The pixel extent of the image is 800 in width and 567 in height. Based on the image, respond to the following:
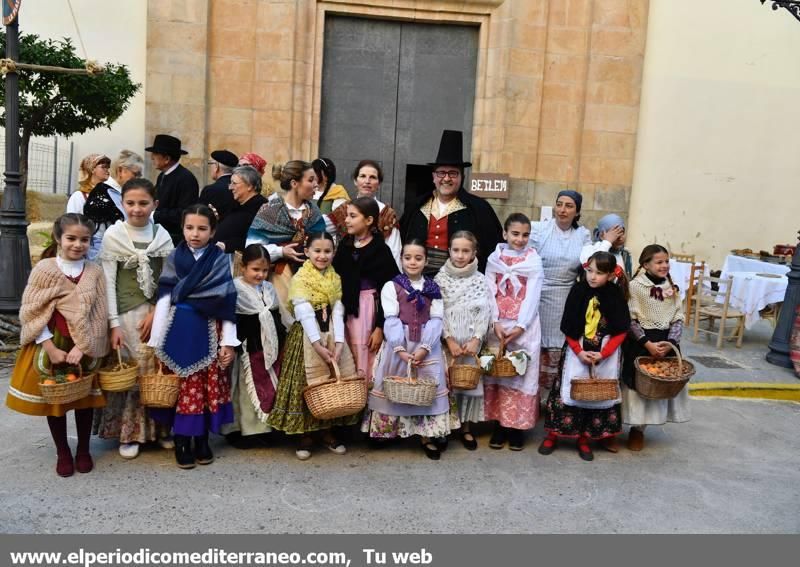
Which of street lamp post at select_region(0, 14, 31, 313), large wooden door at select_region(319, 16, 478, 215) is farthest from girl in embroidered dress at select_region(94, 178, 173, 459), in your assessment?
large wooden door at select_region(319, 16, 478, 215)

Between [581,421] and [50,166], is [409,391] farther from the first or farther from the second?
[50,166]

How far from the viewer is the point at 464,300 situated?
172 inches

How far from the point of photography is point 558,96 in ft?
31.8

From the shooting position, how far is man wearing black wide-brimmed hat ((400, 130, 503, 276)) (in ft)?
15.5

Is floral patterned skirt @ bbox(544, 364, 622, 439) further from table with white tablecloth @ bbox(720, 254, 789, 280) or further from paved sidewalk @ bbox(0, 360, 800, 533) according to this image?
table with white tablecloth @ bbox(720, 254, 789, 280)

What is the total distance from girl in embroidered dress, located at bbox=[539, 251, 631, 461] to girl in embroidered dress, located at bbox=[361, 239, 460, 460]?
0.82 meters

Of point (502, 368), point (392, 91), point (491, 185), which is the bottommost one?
point (502, 368)

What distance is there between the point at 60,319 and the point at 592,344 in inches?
126

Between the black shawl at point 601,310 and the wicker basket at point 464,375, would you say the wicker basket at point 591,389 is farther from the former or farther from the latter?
the wicker basket at point 464,375

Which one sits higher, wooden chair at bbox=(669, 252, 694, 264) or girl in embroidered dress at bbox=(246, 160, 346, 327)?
girl in embroidered dress at bbox=(246, 160, 346, 327)

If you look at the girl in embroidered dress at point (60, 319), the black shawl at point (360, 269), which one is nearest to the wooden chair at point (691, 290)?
the black shawl at point (360, 269)

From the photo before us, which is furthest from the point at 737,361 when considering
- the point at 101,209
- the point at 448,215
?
the point at 101,209
